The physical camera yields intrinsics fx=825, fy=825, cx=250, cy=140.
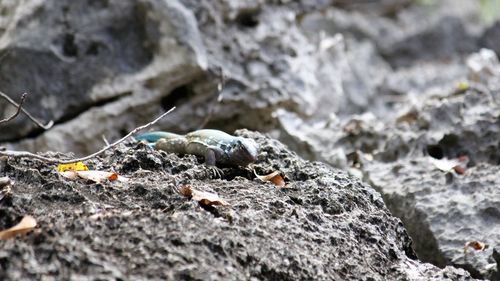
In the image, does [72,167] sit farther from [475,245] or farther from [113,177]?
[475,245]

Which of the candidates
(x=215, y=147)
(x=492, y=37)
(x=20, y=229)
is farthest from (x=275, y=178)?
(x=492, y=37)

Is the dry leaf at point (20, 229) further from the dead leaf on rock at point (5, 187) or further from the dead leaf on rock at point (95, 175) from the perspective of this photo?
the dead leaf on rock at point (95, 175)

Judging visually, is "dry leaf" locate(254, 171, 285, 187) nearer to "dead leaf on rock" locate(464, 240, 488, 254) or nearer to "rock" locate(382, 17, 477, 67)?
"dead leaf on rock" locate(464, 240, 488, 254)

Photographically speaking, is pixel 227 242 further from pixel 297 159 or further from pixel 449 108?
pixel 449 108

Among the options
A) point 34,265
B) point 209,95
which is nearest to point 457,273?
point 34,265

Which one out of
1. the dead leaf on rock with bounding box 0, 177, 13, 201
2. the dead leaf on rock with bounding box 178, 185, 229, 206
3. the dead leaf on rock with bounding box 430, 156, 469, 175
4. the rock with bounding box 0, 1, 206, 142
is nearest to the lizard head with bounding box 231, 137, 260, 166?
the dead leaf on rock with bounding box 178, 185, 229, 206

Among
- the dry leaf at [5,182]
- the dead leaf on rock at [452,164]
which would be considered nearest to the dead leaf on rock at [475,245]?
the dead leaf on rock at [452,164]
